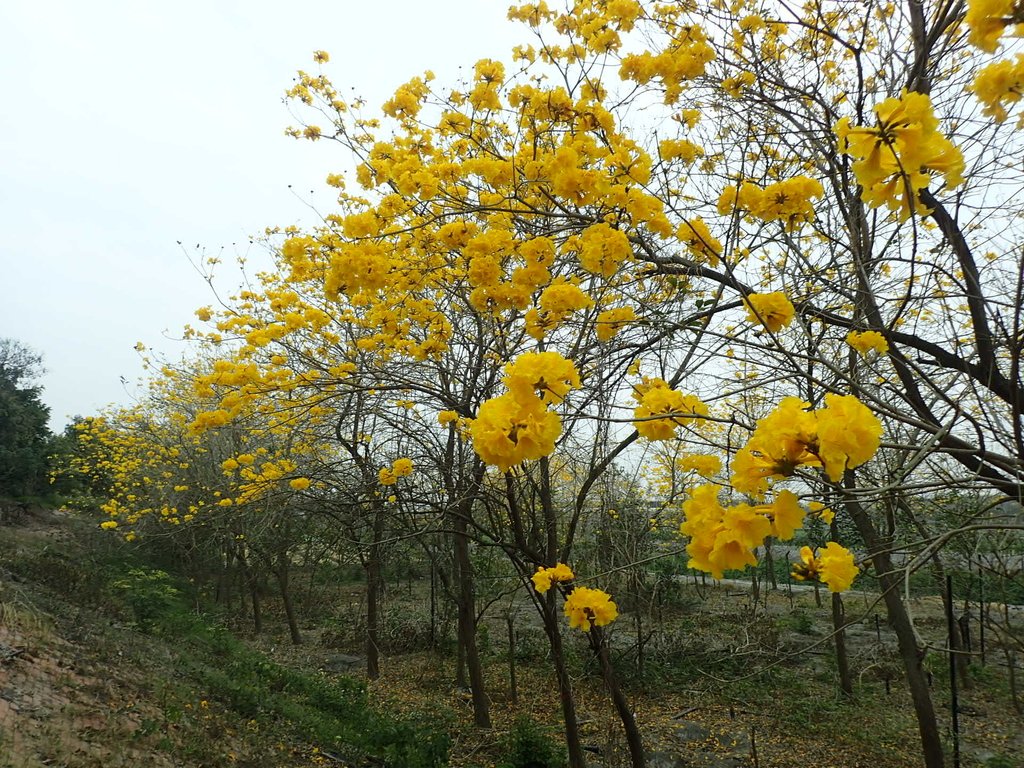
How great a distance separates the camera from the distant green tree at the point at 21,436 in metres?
18.9

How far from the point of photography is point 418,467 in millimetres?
6016

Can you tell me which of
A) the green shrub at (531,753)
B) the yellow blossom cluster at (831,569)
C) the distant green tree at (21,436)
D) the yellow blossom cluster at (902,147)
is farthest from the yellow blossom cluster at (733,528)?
the distant green tree at (21,436)

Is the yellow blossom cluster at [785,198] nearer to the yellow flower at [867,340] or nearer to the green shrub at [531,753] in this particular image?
the yellow flower at [867,340]

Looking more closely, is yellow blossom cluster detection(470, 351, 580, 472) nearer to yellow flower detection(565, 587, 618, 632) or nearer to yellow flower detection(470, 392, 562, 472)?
yellow flower detection(470, 392, 562, 472)

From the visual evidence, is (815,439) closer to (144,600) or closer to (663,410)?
(663,410)

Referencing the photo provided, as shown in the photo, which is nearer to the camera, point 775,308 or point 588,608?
point 775,308

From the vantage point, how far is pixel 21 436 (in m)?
19.5

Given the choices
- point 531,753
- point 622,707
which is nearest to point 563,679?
point 622,707

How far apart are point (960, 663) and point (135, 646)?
11.5 metres

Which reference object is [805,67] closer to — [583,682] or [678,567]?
[583,682]

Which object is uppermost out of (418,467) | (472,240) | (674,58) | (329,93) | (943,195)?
(329,93)

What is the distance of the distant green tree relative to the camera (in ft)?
62.0

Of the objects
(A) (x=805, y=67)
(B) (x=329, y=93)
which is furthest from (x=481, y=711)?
(A) (x=805, y=67)

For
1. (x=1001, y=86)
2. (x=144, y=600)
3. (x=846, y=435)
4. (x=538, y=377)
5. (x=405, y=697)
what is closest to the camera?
(x=846, y=435)
